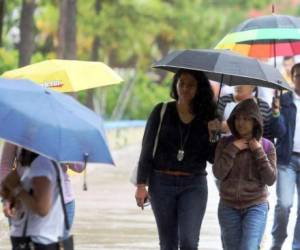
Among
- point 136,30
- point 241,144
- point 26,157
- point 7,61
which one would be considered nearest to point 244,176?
point 241,144

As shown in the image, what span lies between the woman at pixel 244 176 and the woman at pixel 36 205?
72.0 inches

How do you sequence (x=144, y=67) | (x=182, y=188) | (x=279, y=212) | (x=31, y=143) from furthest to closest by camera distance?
(x=144, y=67) < (x=279, y=212) < (x=182, y=188) < (x=31, y=143)

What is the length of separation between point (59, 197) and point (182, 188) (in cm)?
170

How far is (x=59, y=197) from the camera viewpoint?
582 centimetres

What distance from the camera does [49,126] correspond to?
551cm

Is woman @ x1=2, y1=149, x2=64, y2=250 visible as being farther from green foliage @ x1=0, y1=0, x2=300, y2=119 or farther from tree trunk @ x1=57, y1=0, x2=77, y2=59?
green foliage @ x1=0, y1=0, x2=300, y2=119

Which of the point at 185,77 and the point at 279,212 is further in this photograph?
the point at 279,212

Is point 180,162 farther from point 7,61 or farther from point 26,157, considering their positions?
point 7,61

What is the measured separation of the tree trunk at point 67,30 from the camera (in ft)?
77.4

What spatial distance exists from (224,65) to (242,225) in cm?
111

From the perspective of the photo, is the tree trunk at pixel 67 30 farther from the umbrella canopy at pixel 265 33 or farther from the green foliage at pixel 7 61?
the umbrella canopy at pixel 265 33

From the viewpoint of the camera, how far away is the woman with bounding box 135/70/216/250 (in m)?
7.34

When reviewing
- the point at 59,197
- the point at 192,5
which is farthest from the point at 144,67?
the point at 59,197

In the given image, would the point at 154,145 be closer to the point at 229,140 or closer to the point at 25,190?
the point at 229,140
